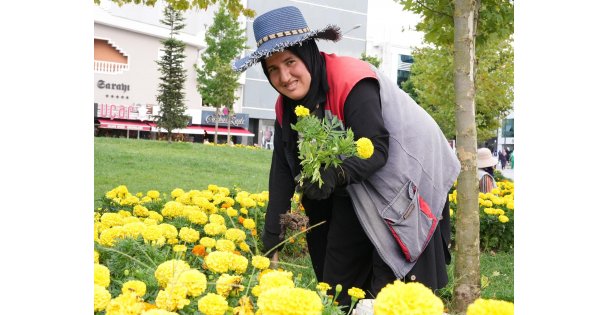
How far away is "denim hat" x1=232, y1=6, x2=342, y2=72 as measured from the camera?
187 centimetres

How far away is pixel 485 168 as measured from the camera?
6223 millimetres

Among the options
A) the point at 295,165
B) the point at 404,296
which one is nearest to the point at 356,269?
the point at 295,165

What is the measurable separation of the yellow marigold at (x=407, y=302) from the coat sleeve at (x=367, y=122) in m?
0.98

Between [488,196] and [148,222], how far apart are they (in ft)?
13.3

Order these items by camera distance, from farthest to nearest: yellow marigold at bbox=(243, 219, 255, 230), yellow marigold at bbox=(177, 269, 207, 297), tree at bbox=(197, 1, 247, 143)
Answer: tree at bbox=(197, 1, 247, 143) < yellow marigold at bbox=(243, 219, 255, 230) < yellow marigold at bbox=(177, 269, 207, 297)

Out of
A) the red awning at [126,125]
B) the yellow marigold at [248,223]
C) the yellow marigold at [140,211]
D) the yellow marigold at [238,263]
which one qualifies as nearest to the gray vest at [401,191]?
the yellow marigold at [238,263]

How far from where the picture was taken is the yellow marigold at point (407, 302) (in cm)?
85

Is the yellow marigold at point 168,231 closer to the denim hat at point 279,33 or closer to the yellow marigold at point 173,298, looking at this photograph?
the denim hat at point 279,33

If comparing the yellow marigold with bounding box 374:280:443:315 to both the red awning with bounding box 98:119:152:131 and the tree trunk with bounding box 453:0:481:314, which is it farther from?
the red awning with bounding box 98:119:152:131

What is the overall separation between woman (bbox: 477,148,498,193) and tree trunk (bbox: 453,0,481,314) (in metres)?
3.07

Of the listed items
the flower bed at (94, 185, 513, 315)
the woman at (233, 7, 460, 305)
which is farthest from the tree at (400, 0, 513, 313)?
the flower bed at (94, 185, 513, 315)

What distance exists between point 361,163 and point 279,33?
1.63 feet

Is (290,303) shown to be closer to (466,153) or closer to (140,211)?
(466,153)
